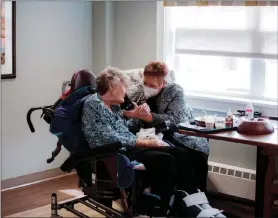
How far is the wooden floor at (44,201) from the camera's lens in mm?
3189

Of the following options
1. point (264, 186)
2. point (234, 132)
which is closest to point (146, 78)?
point (234, 132)

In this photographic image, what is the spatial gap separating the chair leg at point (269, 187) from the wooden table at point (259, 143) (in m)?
0.09

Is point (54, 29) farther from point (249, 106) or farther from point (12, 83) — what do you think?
point (249, 106)

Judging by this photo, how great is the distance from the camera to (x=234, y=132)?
2.82 meters

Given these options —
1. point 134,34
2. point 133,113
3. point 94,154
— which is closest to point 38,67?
point 134,34

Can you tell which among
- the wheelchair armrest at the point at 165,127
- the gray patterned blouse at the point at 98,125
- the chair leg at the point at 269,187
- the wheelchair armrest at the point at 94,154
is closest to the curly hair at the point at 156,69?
the wheelchair armrest at the point at 165,127

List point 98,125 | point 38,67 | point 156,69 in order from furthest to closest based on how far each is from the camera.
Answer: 1. point 38,67
2. point 156,69
3. point 98,125

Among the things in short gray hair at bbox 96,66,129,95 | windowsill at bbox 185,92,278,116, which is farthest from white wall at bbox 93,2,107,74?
short gray hair at bbox 96,66,129,95

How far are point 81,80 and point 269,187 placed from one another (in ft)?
3.97

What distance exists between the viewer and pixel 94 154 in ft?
8.61

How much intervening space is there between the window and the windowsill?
4 cm

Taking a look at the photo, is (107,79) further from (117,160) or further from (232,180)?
(232,180)

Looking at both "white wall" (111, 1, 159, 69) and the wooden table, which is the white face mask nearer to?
the wooden table

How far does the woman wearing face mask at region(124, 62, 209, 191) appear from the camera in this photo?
3066 millimetres
